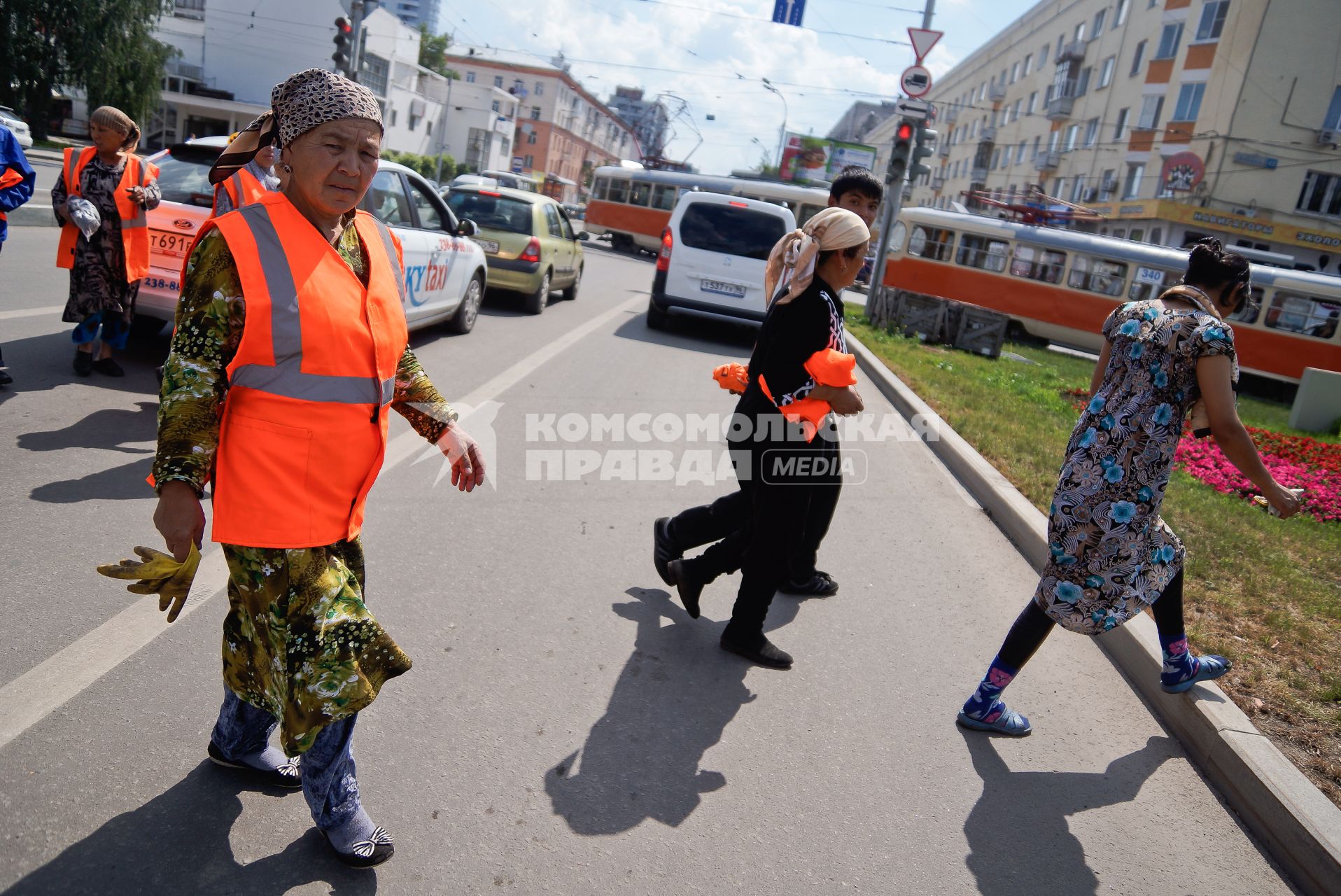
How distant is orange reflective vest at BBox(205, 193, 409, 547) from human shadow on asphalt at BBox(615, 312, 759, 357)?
1021 centimetres

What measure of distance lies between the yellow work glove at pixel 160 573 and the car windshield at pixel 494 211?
11.5m

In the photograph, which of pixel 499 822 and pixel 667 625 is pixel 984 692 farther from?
pixel 499 822

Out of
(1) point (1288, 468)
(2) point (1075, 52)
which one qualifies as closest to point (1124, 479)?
(1) point (1288, 468)

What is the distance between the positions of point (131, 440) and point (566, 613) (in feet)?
10.4

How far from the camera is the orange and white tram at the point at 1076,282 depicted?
66.0 feet

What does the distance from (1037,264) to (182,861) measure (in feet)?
76.3

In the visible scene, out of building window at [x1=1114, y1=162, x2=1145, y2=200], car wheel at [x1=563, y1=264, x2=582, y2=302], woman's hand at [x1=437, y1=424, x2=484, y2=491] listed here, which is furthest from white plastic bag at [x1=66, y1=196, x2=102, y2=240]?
building window at [x1=1114, y1=162, x2=1145, y2=200]

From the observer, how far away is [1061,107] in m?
45.6

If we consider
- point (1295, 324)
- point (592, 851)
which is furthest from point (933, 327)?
point (592, 851)

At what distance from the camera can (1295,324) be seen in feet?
66.1

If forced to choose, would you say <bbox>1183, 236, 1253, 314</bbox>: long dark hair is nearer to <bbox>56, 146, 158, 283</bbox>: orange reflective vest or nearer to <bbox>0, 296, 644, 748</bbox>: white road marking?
<bbox>0, 296, 644, 748</bbox>: white road marking

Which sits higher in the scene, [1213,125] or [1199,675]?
[1213,125]

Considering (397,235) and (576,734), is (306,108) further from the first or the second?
(397,235)

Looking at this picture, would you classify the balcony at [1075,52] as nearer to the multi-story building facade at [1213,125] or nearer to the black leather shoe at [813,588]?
the multi-story building facade at [1213,125]
